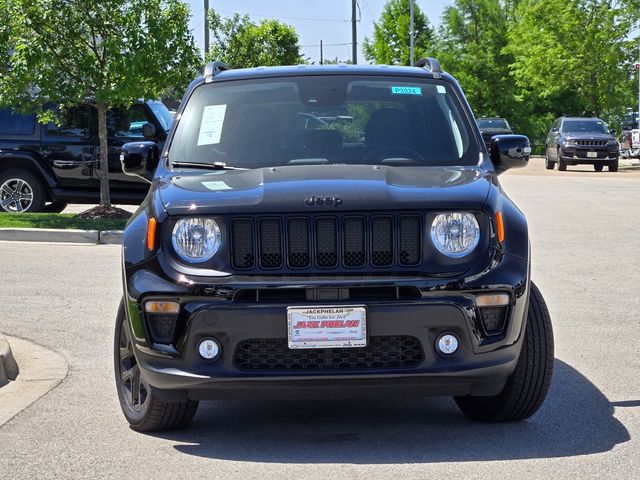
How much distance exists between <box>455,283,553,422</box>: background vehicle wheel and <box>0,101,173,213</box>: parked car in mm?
13093

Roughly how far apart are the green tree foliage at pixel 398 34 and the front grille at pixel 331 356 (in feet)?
226

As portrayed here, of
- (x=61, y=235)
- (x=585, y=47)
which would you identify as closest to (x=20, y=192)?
(x=61, y=235)

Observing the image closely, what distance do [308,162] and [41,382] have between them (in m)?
2.17

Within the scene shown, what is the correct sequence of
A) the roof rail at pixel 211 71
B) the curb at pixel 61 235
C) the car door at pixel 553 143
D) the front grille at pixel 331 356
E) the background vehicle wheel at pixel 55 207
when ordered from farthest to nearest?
the car door at pixel 553 143, the background vehicle wheel at pixel 55 207, the curb at pixel 61 235, the roof rail at pixel 211 71, the front grille at pixel 331 356

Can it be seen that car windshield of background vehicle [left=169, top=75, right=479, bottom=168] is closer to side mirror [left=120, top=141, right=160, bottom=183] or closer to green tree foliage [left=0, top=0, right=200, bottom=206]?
side mirror [left=120, top=141, right=160, bottom=183]

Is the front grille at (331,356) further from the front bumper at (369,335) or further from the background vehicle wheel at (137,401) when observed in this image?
the background vehicle wheel at (137,401)

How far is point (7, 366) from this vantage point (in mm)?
7520

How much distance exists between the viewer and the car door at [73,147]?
18953 millimetres

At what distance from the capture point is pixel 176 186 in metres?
6.08

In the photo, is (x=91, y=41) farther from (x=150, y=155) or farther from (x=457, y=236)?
(x=457, y=236)

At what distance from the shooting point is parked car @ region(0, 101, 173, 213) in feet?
62.2

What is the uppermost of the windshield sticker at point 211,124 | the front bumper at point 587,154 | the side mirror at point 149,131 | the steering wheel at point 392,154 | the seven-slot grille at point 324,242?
the windshield sticker at point 211,124

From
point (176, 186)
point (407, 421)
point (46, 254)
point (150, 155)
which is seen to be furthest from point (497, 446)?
point (46, 254)

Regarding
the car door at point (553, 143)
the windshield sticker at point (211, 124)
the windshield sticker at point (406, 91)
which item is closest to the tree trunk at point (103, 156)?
the windshield sticker at point (211, 124)
